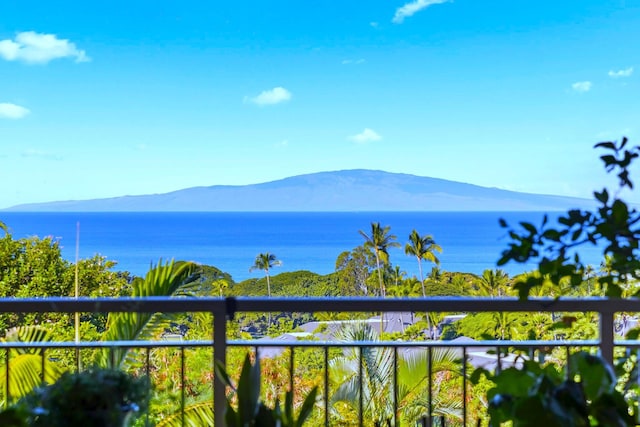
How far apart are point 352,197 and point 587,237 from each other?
73.3 meters

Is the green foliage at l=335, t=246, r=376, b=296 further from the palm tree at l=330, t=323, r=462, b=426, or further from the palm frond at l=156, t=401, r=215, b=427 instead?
the palm frond at l=156, t=401, r=215, b=427

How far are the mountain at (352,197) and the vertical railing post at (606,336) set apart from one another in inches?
2412

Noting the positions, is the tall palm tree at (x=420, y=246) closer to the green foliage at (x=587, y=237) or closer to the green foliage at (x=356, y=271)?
the green foliage at (x=356, y=271)

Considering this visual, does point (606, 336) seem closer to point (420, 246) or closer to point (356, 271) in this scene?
point (420, 246)

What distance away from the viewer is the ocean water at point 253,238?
54.6 meters

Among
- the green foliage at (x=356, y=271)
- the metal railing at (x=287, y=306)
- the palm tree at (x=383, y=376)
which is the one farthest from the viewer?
the green foliage at (x=356, y=271)

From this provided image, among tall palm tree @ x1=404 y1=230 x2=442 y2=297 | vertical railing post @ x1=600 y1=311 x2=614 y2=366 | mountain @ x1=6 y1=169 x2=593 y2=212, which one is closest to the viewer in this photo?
vertical railing post @ x1=600 y1=311 x2=614 y2=366

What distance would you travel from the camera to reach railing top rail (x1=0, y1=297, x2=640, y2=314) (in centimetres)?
185

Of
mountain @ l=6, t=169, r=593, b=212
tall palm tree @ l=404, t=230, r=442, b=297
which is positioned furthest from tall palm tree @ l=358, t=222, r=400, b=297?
mountain @ l=6, t=169, r=593, b=212

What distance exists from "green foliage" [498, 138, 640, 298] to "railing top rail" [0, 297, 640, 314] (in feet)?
A: 2.39

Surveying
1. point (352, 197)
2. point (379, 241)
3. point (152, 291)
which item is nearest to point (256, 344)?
point (152, 291)

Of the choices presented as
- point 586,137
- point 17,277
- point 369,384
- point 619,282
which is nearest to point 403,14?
point 586,137

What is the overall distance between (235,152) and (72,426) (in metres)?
51.0

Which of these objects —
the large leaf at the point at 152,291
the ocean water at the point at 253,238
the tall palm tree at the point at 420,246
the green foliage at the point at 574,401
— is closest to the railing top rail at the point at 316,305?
the green foliage at the point at 574,401
